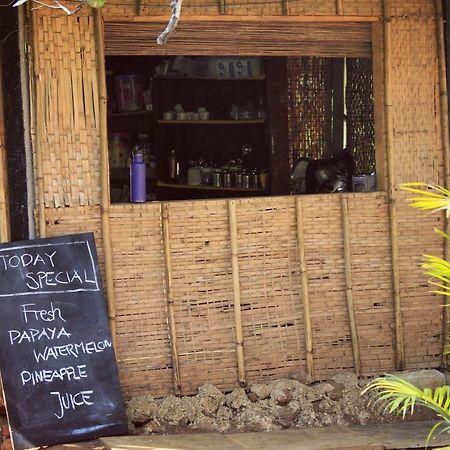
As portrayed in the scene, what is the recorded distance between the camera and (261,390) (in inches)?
253

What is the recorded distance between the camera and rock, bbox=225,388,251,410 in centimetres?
634

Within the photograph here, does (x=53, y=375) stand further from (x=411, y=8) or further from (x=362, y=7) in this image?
(x=411, y=8)

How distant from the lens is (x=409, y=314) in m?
6.78

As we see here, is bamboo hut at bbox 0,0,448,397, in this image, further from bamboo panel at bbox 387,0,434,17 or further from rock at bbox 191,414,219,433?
rock at bbox 191,414,219,433

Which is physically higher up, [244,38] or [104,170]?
[244,38]

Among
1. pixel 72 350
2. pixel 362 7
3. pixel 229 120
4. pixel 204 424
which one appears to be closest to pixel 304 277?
pixel 204 424

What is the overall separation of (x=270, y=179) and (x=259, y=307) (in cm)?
268

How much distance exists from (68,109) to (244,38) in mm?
1368

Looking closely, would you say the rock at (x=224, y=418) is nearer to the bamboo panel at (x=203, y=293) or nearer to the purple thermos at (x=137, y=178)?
the bamboo panel at (x=203, y=293)

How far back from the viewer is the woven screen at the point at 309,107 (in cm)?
945

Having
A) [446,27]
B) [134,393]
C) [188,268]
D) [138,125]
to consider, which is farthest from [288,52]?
[138,125]

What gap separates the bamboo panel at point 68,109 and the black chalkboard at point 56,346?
355mm

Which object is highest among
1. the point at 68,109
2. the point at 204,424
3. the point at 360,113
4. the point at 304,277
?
the point at 360,113

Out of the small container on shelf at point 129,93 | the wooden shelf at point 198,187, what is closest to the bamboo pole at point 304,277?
the wooden shelf at point 198,187
